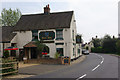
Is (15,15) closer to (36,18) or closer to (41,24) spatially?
(36,18)

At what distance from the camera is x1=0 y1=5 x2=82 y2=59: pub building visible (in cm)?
2827

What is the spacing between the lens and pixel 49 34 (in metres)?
29.2

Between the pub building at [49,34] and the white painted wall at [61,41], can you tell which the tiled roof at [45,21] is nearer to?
the pub building at [49,34]

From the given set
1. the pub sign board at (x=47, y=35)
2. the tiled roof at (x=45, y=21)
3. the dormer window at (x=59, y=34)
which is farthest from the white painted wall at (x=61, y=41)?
the tiled roof at (x=45, y=21)

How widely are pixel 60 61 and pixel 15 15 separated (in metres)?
31.6

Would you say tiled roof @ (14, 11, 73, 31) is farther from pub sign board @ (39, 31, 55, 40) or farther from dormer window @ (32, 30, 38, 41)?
pub sign board @ (39, 31, 55, 40)

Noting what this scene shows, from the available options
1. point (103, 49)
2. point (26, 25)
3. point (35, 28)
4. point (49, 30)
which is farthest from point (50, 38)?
point (103, 49)

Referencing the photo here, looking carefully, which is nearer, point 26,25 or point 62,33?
point 62,33

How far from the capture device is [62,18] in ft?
99.5

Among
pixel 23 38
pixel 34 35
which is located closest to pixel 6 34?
pixel 23 38

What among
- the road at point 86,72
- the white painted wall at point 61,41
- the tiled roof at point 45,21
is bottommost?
the road at point 86,72

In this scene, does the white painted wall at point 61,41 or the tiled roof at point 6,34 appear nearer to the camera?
the white painted wall at point 61,41

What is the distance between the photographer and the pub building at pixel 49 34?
28.3m

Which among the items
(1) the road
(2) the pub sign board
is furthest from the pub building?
(1) the road
